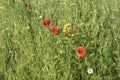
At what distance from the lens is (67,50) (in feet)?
9.00

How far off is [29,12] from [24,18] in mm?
192

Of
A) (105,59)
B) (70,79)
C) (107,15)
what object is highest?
(107,15)

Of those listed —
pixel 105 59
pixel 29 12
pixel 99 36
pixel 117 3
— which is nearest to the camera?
pixel 105 59

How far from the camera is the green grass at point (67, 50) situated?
2.70 metres

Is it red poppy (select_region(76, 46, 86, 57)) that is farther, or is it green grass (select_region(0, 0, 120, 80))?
green grass (select_region(0, 0, 120, 80))

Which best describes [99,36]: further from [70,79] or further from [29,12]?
[29,12]

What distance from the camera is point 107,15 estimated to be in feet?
11.1

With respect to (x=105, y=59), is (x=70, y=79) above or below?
below

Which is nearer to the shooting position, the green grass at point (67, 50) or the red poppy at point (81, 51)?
the red poppy at point (81, 51)

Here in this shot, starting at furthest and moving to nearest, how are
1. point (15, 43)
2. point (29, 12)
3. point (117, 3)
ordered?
point (29, 12) → point (117, 3) → point (15, 43)

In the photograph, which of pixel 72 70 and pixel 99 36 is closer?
pixel 72 70

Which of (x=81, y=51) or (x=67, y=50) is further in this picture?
(x=67, y=50)

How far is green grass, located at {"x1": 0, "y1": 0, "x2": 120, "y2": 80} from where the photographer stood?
2.70 m

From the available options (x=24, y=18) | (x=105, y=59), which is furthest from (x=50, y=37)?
(x=24, y=18)
